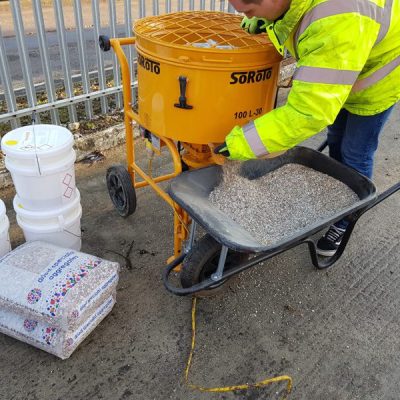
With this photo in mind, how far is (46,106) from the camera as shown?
A: 3234 millimetres

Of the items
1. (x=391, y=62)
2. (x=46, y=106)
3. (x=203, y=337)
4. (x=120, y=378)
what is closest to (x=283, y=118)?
(x=391, y=62)

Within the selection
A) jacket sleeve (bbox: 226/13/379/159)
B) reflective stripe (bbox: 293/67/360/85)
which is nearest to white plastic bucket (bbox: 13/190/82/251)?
jacket sleeve (bbox: 226/13/379/159)

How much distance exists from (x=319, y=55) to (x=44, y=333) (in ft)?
5.32

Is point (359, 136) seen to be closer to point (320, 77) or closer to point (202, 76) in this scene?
point (320, 77)

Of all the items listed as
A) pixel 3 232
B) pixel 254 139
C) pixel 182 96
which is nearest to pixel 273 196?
pixel 254 139

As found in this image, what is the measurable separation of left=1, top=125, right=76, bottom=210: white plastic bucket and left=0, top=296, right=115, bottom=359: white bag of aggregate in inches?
23.6

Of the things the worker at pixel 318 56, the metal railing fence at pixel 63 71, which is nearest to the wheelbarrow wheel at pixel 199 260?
the worker at pixel 318 56

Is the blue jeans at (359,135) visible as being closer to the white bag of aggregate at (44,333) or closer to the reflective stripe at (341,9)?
the reflective stripe at (341,9)

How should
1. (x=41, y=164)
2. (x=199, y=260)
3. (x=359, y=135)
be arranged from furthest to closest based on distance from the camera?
(x=359, y=135) → (x=41, y=164) → (x=199, y=260)

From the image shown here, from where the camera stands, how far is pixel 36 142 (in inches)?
83.0

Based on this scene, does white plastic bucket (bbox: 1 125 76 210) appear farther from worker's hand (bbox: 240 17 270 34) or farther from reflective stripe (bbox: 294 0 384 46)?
reflective stripe (bbox: 294 0 384 46)

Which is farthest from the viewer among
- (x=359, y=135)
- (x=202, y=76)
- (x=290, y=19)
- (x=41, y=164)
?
(x=359, y=135)

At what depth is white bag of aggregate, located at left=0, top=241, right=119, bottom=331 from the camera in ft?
5.93

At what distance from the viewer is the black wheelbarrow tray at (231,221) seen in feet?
5.41
